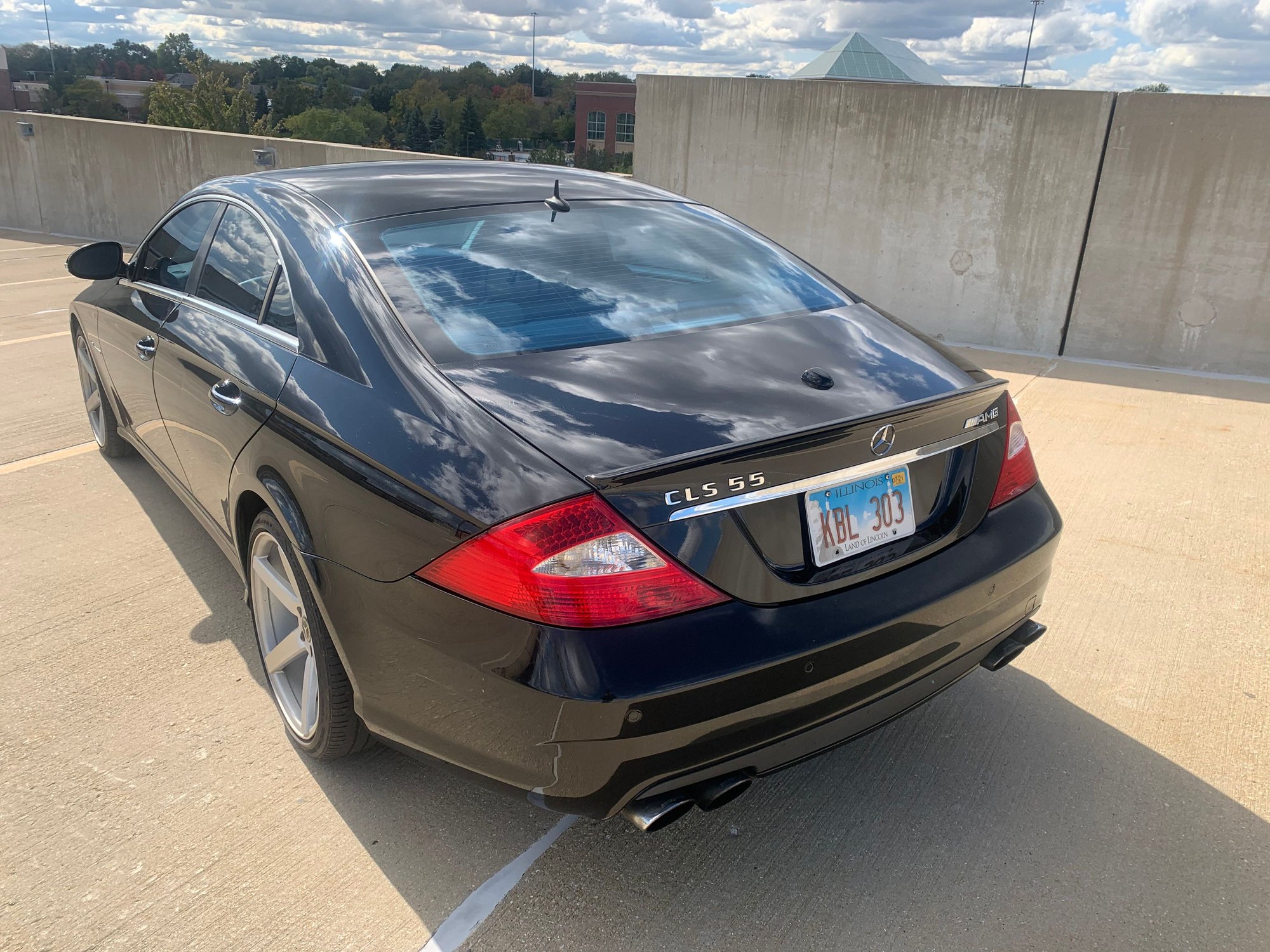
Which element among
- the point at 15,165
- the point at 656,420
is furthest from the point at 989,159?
the point at 15,165

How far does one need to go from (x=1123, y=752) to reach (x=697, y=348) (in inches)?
68.0

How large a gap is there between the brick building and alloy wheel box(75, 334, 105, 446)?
10706 cm

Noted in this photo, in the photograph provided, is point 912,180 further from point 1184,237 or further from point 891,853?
point 891,853

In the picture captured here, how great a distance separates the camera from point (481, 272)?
8.31 feet

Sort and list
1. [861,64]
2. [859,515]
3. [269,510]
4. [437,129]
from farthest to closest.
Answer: [437,129] → [861,64] → [269,510] → [859,515]

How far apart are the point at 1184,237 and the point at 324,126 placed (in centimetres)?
10618

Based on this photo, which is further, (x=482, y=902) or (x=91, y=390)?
(x=91, y=390)

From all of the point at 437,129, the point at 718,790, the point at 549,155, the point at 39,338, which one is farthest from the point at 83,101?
the point at 718,790

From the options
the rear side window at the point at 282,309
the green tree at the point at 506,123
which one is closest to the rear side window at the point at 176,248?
the rear side window at the point at 282,309

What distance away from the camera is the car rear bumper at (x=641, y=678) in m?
1.79

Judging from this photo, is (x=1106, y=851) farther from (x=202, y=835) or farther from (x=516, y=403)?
(x=202, y=835)

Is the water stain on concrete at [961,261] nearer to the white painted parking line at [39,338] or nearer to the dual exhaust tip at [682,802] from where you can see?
the dual exhaust tip at [682,802]

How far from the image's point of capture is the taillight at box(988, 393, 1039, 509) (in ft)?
8.00

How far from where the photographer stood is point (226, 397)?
275 centimetres
